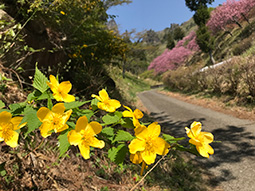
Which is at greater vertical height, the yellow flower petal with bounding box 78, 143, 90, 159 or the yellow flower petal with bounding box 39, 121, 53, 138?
the yellow flower petal with bounding box 39, 121, 53, 138

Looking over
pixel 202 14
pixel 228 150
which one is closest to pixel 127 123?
pixel 228 150

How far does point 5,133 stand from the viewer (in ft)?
1.98

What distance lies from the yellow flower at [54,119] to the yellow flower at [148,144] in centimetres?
26

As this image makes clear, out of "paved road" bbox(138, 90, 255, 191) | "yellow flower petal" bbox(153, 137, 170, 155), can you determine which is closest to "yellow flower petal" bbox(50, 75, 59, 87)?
"yellow flower petal" bbox(153, 137, 170, 155)

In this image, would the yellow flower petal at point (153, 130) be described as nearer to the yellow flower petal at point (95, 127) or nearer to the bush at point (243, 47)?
the yellow flower petal at point (95, 127)

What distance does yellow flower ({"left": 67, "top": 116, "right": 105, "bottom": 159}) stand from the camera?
538mm

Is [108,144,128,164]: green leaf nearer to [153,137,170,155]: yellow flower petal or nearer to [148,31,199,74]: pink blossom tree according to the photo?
[153,137,170,155]: yellow flower petal

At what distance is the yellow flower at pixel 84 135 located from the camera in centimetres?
54

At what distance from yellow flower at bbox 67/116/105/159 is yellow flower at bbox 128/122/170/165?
136 mm

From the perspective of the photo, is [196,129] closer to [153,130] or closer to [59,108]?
[153,130]

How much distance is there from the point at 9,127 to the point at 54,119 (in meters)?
0.20

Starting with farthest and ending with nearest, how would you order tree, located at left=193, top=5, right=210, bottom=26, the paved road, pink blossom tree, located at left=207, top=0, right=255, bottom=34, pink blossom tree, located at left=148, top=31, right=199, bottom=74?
pink blossom tree, located at left=148, top=31, right=199, bottom=74
tree, located at left=193, top=5, right=210, bottom=26
pink blossom tree, located at left=207, top=0, right=255, bottom=34
the paved road

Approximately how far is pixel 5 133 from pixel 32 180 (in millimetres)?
1525

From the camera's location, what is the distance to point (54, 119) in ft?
1.86
